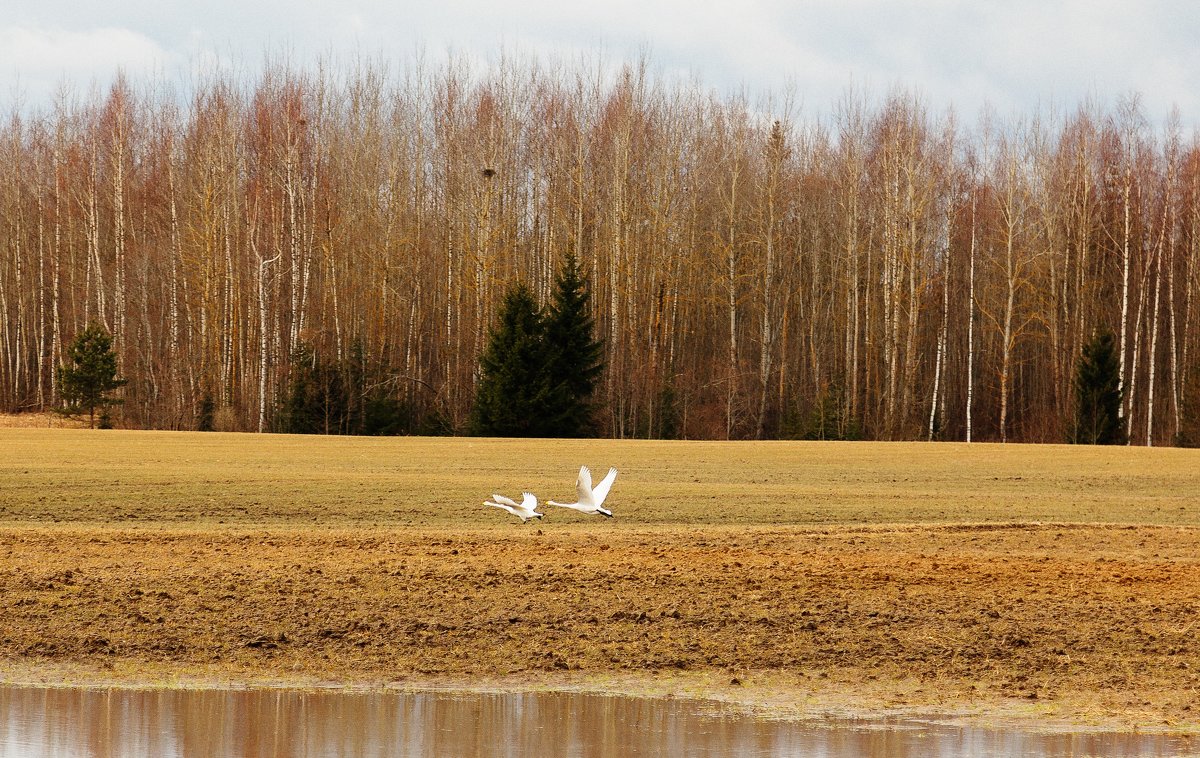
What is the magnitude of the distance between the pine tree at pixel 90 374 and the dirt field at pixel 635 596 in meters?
25.8

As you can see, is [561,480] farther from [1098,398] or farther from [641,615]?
[1098,398]

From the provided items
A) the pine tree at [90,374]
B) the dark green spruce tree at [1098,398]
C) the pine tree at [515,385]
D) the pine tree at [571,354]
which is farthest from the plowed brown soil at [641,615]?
the dark green spruce tree at [1098,398]

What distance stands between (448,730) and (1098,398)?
139ft

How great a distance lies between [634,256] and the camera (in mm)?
57125

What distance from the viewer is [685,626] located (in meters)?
9.70

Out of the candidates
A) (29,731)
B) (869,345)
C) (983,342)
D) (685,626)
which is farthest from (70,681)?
(983,342)

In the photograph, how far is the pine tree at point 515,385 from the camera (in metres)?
43.3

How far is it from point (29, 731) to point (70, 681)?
1276 mm

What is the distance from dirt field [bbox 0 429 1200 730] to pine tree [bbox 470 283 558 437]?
22.5 m

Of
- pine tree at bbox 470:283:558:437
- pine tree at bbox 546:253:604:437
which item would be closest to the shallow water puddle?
pine tree at bbox 470:283:558:437

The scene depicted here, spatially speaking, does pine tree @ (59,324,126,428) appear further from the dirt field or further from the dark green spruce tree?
the dark green spruce tree

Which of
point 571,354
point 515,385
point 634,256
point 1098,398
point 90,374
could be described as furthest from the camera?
point 634,256

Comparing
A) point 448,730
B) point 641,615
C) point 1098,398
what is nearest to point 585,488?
point 641,615

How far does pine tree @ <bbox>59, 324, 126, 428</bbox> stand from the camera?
4488cm
